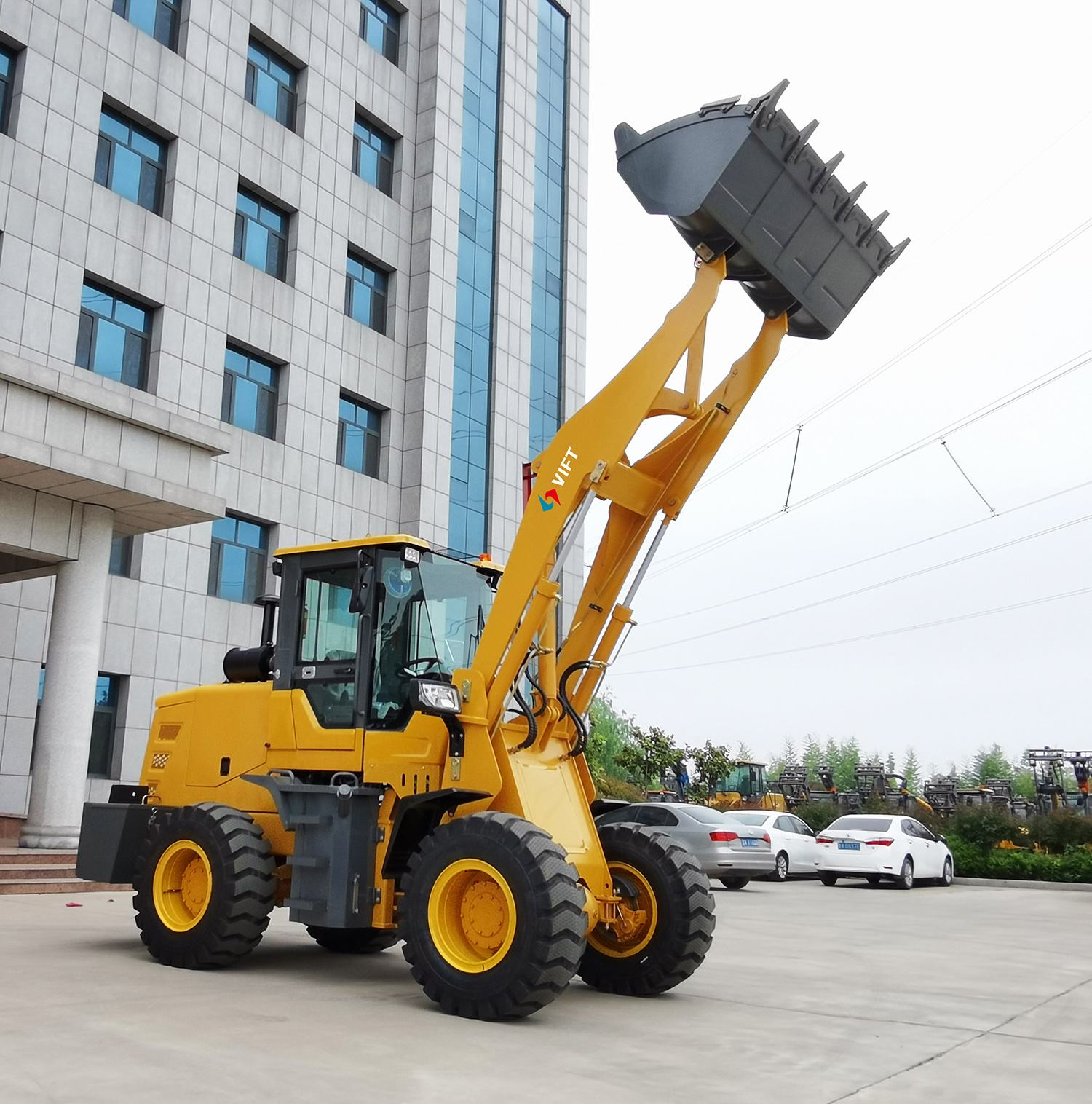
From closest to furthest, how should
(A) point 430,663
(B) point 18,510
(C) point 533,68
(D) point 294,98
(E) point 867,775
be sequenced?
(A) point 430,663, (B) point 18,510, (D) point 294,98, (C) point 533,68, (E) point 867,775

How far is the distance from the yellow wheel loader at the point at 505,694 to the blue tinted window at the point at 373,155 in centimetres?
2437

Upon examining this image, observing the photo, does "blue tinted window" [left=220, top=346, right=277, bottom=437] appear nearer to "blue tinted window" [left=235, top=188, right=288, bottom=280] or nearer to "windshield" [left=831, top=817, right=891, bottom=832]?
"blue tinted window" [left=235, top=188, right=288, bottom=280]

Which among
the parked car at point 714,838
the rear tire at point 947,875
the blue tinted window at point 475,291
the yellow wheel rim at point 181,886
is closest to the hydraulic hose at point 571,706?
the yellow wheel rim at point 181,886

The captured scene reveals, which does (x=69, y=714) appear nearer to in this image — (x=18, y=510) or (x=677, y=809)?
(x=18, y=510)

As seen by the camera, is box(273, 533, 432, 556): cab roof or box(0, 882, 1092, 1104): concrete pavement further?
box(273, 533, 432, 556): cab roof


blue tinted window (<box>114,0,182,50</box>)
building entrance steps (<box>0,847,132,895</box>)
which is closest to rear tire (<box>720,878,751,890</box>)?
building entrance steps (<box>0,847,132,895</box>)

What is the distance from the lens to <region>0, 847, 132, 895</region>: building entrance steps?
48.3 feet

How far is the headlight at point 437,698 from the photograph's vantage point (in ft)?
24.3

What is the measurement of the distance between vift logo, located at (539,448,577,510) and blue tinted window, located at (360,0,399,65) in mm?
27563

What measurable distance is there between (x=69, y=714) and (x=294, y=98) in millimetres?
18401

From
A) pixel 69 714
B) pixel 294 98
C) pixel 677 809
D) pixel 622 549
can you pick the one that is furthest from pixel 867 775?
pixel 622 549

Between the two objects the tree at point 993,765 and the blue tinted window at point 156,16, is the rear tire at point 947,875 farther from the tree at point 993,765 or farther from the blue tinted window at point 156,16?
the tree at point 993,765

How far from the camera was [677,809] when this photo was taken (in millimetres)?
20703

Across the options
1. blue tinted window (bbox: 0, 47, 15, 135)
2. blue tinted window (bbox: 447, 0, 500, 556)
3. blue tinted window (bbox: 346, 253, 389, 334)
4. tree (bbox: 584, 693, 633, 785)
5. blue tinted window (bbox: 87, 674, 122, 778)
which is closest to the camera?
blue tinted window (bbox: 0, 47, 15, 135)
